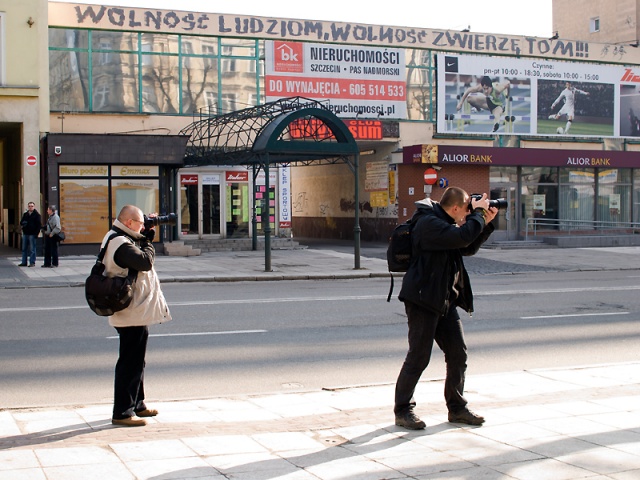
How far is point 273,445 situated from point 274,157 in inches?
707

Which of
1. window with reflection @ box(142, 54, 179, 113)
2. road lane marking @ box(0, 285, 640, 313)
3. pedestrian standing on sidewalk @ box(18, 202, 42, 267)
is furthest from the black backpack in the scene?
window with reflection @ box(142, 54, 179, 113)

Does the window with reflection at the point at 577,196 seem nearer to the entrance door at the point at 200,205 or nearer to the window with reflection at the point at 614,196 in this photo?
the window with reflection at the point at 614,196

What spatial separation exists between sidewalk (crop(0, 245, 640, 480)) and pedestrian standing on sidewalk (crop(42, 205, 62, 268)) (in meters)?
15.5

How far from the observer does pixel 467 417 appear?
6.14m

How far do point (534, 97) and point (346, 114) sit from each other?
326 inches

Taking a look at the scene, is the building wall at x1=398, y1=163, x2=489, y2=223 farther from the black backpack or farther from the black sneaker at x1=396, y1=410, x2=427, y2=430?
the black sneaker at x1=396, y1=410, x2=427, y2=430

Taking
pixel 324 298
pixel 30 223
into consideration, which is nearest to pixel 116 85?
pixel 30 223

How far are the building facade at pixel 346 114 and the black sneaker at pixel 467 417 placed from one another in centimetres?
2108

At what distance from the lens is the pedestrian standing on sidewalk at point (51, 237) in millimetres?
21625

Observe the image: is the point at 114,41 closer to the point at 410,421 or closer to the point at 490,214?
the point at 490,214

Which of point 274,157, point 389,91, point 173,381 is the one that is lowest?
point 173,381

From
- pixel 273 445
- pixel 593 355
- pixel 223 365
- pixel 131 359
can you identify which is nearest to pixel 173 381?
pixel 223 365

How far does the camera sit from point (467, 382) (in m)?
7.88

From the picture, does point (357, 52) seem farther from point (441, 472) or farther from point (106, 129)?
point (441, 472)
